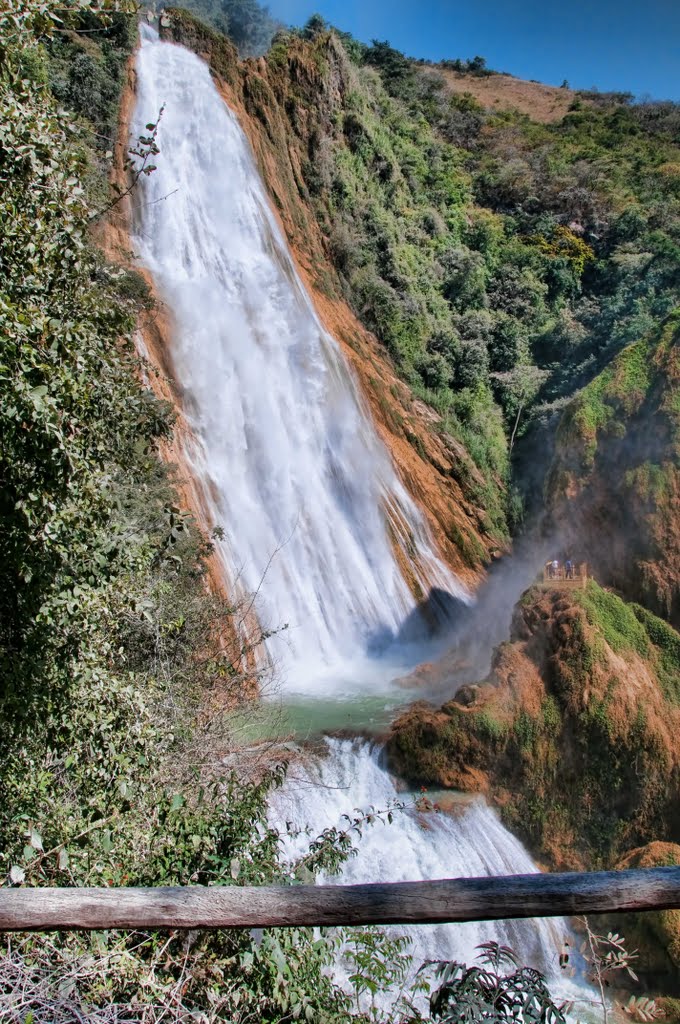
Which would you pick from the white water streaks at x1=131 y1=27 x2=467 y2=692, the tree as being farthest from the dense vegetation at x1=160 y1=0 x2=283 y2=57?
the tree

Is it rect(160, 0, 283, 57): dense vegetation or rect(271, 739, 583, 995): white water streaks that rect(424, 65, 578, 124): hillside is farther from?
rect(271, 739, 583, 995): white water streaks

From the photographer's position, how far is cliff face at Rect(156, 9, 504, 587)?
912 inches

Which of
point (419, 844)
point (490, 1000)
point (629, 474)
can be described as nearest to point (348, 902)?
point (490, 1000)

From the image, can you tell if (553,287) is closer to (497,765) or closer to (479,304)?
(479,304)

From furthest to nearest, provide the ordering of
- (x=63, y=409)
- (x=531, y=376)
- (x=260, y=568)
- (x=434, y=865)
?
1. (x=531, y=376)
2. (x=260, y=568)
3. (x=434, y=865)
4. (x=63, y=409)

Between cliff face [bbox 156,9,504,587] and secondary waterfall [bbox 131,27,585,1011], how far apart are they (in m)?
0.98

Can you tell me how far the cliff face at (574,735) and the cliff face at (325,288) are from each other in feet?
36.0

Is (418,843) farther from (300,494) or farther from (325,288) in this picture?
(325,288)

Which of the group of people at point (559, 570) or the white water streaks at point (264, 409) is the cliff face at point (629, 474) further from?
the white water streaks at point (264, 409)

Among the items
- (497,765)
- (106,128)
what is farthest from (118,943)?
(106,128)

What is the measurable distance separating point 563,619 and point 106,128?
17184 mm

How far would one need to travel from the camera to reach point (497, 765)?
34.9 feet

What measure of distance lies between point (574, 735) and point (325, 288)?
17769 millimetres

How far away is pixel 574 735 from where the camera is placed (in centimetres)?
1048
